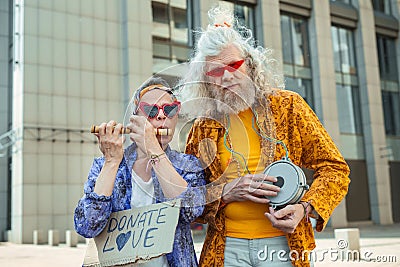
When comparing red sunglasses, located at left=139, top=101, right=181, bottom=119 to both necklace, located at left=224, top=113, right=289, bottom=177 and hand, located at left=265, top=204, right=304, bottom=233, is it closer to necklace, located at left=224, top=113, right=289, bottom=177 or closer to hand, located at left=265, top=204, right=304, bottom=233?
necklace, located at left=224, top=113, right=289, bottom=177

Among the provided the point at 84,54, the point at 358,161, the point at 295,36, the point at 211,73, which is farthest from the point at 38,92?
the point at 211,73

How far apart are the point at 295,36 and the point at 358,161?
7149mm

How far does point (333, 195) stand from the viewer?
252 cm

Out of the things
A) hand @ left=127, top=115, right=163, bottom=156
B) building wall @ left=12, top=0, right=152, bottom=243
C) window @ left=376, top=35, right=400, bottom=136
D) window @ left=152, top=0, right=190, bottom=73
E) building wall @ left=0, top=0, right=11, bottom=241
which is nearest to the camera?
hand @ left=127, top=115, right=163, bottom=156

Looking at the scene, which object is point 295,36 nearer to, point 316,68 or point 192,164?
point 316,68

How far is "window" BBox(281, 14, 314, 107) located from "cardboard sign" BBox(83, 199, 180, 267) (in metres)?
24.3

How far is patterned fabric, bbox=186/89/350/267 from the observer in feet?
8.21

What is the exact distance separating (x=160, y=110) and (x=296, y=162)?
2.29ft

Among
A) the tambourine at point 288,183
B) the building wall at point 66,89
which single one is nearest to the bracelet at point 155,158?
the tambourine at point 288,183

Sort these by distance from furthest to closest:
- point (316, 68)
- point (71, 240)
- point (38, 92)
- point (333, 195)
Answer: point (316, 68) → point (38, 92) → point (71, 240) → point (333, 195)

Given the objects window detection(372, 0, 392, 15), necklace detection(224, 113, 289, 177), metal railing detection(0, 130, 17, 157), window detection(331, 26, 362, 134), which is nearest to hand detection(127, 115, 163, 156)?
necklace detection(224, 113, 289, 177)

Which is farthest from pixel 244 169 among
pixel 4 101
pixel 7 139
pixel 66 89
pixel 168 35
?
pixel 4 101

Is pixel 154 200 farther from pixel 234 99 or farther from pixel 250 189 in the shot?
pixel 234 99

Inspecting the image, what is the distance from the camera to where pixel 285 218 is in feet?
7.75
